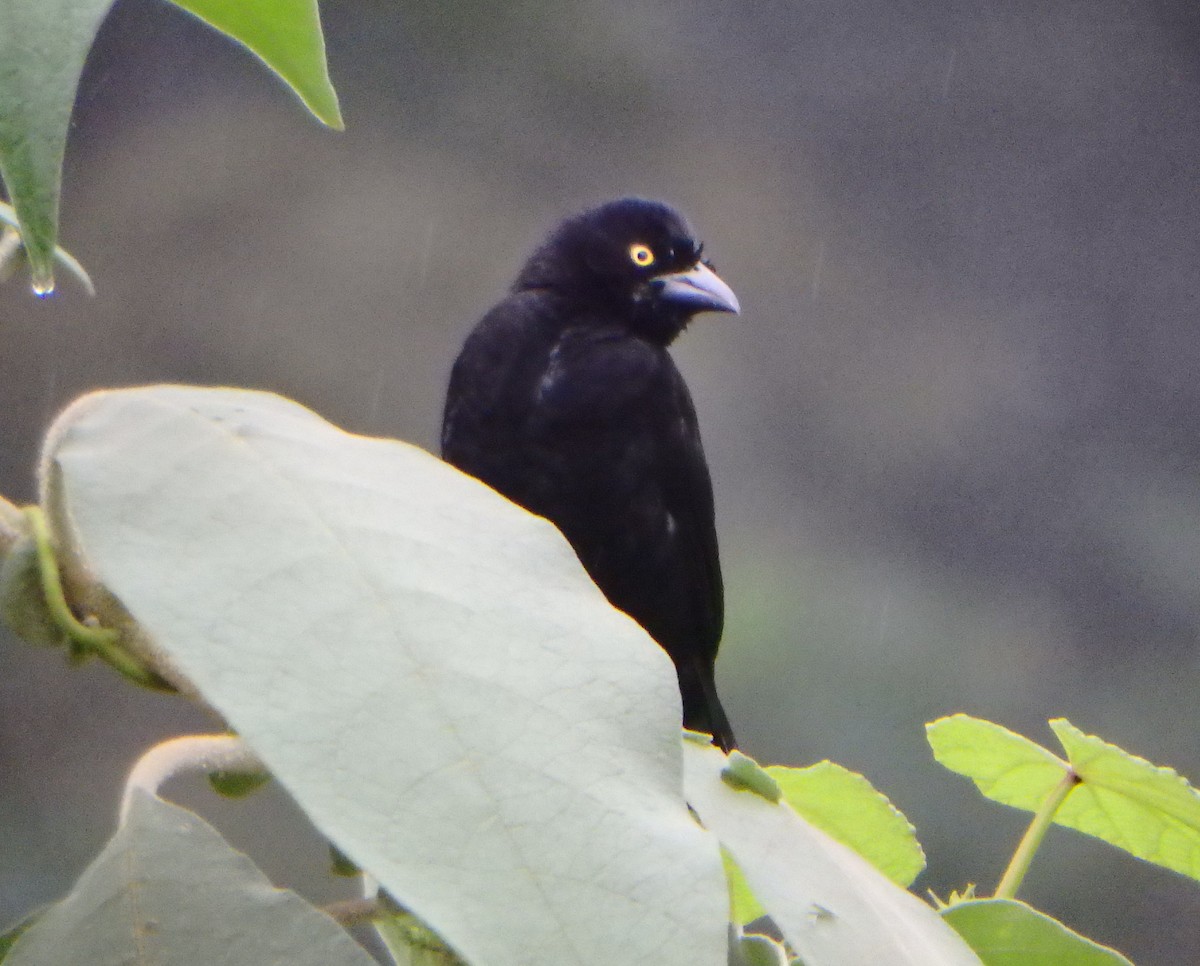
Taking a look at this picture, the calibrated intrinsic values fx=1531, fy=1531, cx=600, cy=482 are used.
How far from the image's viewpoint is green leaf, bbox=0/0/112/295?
0.32 m

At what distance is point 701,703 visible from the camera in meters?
2.23

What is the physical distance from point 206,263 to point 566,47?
149 centimetres

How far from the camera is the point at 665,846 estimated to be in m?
0.30

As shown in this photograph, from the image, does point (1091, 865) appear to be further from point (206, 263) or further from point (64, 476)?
point (64, 476)

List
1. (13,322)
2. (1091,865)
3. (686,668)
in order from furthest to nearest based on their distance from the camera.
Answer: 1. (1091,865)
2. (13,322)
3. (686,668)

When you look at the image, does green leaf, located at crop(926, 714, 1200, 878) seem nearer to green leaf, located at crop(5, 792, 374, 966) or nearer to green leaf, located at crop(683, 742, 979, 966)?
green leaf, located at crop(683, 742, 979, 966)

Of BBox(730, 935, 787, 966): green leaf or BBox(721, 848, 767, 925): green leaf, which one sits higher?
BBox(730, 935, 787, 966): green leaf

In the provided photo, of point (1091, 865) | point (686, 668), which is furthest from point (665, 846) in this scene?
point (1091, 865)

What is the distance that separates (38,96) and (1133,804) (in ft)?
1.71

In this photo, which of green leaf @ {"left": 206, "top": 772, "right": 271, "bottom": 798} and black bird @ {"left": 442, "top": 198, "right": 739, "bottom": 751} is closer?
green leaf @ {"left": 206, "top": 772, "right": 271, "bottom": 798}

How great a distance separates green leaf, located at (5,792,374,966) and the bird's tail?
1.69 m

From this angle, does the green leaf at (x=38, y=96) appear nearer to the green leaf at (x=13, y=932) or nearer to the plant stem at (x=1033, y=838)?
the green leaf at (x=13, y=932)

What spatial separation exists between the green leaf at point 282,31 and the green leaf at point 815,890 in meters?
0.23

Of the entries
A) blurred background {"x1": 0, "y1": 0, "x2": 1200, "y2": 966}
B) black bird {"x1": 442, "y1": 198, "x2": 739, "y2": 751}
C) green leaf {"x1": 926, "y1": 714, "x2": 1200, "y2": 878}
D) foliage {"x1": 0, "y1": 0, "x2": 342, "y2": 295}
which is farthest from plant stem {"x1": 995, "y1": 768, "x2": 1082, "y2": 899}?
blurred background {"x1": 0, "y1": 0, "x2": 1200, "y2": 966}
